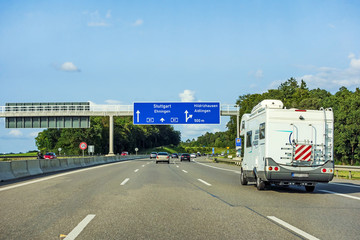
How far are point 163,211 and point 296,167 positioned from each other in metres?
5.23

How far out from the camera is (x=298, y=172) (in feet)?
39.0

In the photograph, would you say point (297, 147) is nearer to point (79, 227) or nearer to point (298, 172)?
point (298, 172)

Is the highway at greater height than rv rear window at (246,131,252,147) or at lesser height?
lesser

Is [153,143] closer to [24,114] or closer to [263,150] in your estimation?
[24,114]

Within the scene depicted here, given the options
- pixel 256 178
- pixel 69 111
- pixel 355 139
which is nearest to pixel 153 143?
pixel 355 139

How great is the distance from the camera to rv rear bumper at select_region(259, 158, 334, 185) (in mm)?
11867

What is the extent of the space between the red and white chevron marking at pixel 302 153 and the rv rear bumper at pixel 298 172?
0.90 feet

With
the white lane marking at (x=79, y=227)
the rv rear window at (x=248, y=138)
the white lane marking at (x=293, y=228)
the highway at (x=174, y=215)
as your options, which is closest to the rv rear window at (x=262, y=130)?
the rv rear window at (x=248, y=138)

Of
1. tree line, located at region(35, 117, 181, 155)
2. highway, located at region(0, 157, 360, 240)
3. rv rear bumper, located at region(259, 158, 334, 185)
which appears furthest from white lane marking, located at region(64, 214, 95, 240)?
tree line, located at region(35, 117, 181, 155)

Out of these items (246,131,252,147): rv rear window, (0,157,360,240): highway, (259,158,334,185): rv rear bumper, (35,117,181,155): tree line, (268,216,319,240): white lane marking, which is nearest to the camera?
(268,216,319,240): white lane marking

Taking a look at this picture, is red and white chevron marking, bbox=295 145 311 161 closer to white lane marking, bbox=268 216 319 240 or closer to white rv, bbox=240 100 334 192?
white rv, bbox=240 100 334 192

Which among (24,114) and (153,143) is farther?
(153,143)

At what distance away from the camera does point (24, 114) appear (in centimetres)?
4659

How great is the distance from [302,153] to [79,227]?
761 centimetres
